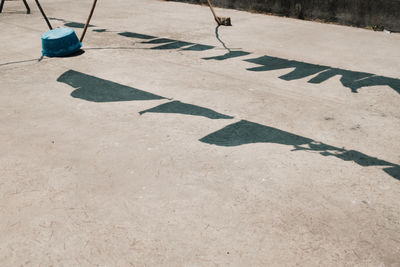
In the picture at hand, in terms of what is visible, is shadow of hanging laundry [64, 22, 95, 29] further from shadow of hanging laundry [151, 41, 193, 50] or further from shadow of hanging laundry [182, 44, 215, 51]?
shadow of hanging laundry [182, 44, 215, 51]

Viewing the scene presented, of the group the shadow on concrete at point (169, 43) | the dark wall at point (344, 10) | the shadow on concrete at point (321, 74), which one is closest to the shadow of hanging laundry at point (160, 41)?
the shadow on concrete at point (169, 43)

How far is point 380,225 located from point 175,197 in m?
1.91

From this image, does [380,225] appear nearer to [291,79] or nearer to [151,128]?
[151,128]

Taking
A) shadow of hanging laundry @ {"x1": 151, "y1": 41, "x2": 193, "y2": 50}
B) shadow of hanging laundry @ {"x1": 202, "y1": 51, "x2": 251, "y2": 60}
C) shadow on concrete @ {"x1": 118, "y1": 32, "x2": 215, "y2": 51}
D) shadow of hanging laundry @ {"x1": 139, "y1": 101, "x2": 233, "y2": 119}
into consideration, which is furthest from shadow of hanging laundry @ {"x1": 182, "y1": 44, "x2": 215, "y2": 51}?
shadow of hanging laundry @ {"x1": 139, "y1": 101, "x2": 233, "y2": 119}

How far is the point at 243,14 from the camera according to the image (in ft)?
41.6

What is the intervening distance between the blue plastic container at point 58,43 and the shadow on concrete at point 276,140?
15.5ft

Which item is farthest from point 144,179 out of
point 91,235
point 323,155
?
point 323,155

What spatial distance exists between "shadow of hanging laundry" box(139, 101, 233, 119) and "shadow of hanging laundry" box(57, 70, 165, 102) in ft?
1.41

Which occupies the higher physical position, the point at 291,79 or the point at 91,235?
the point at 291,79

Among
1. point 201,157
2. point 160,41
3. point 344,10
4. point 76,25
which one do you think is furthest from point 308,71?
point 76,25

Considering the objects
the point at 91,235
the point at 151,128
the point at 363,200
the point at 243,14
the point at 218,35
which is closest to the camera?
the point at 91,235

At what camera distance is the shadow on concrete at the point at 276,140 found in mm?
4242

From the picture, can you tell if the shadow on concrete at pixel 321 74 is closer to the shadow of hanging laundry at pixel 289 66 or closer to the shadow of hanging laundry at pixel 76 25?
the shadow of hanging laundry at pixel 289 66

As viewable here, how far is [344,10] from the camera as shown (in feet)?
35.8
